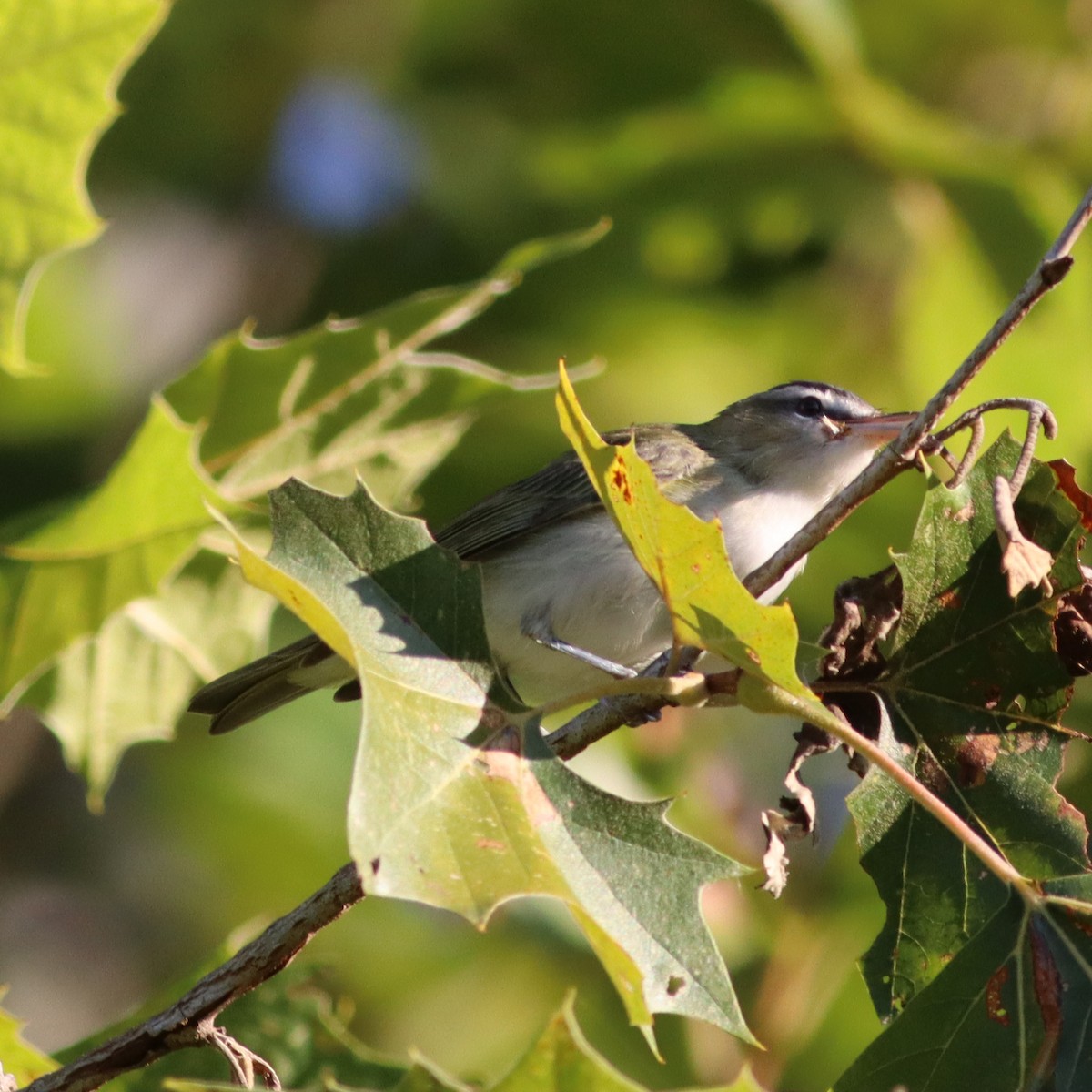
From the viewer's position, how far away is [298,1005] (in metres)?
3.50

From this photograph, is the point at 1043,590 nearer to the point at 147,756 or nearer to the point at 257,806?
the point at 257,806

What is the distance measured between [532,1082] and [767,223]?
5.46 m

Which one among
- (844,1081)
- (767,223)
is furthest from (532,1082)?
(767,223)

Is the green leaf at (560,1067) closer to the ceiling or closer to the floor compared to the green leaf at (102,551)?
closer to the ceiling

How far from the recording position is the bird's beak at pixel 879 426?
184 inches

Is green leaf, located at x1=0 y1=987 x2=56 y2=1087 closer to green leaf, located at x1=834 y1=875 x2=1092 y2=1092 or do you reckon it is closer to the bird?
the bird

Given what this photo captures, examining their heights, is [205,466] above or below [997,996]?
below

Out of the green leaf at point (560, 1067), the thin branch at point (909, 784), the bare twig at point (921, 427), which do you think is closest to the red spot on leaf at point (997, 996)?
the thin branch at point (909, 784)

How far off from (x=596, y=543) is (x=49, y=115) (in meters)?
2.09

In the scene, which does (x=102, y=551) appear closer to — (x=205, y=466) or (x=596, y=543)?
(x=205, y=466)

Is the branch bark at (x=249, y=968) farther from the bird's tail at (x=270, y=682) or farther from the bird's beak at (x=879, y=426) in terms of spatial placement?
the bird's beak at (x=879, y=426)

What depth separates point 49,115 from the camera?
3.41 m

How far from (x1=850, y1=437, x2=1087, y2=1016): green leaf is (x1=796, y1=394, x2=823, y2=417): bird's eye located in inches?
106

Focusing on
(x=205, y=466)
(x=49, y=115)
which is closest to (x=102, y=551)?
(x=205, y=466)
